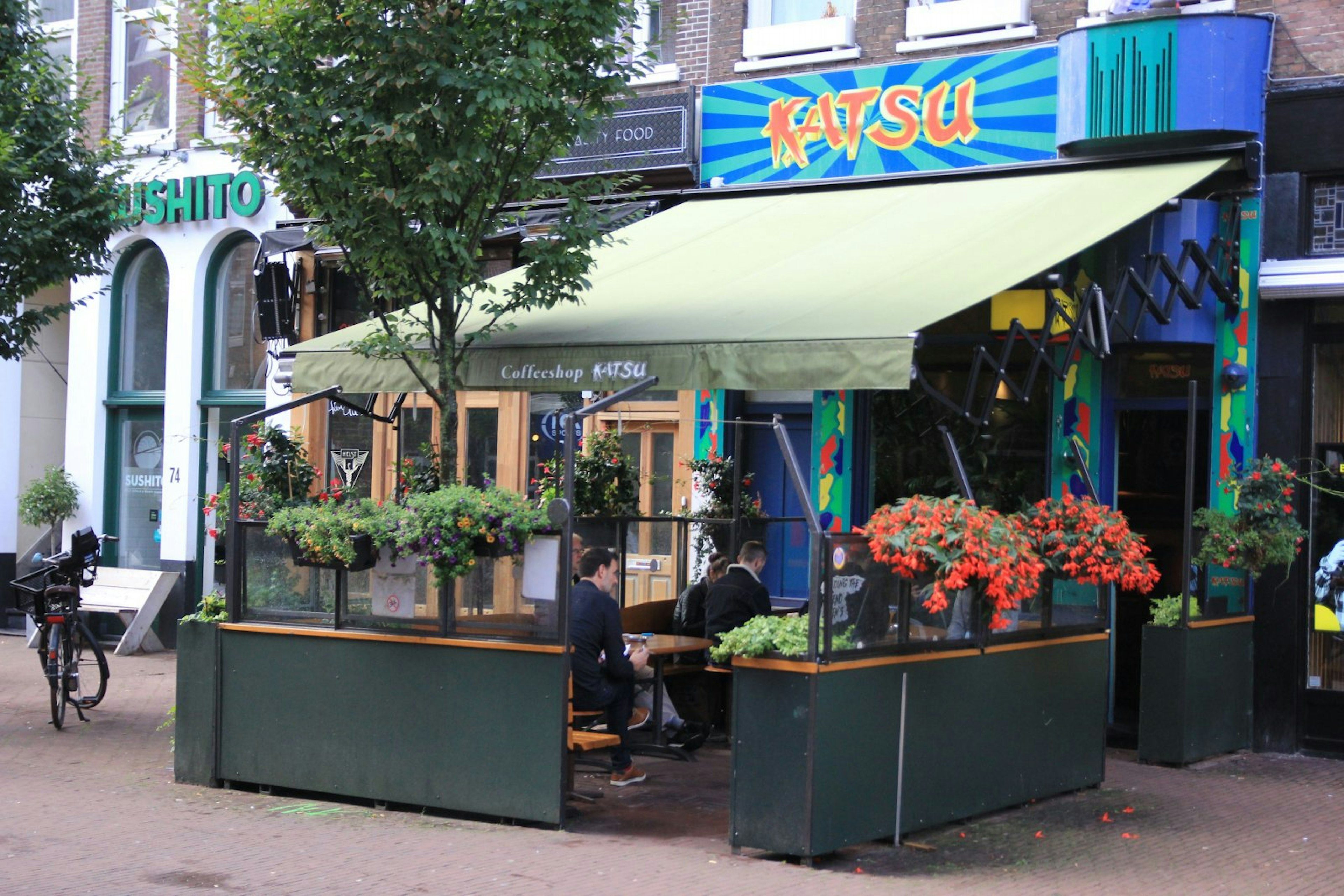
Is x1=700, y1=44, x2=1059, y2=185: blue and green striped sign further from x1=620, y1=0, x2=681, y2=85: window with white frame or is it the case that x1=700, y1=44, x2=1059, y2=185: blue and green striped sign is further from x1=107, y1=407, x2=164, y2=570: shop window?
x1=107, y1=407, x2=164, y2=570: shop window

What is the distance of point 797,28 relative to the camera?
44.8 ft

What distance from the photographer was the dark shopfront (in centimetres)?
1139

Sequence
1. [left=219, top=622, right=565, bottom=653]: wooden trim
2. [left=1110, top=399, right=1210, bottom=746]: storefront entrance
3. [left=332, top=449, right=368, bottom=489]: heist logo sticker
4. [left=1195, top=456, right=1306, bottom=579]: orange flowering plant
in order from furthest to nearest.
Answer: [left=332, top=449, right=368, bottom=489]: heist logo sticker → [left=1110, top=399, right=1210, bottom=746]: storefront entrance → [left=1195, top=456, right=1306, bottom=579]: orange flowering plant → [left=219, top=622, right=565, bottom=653]: wooden trim

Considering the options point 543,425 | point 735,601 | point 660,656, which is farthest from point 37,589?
point 735,601

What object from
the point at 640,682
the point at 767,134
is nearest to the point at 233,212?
the point at 767,134

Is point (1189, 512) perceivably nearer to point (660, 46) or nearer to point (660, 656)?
point (660, 656)

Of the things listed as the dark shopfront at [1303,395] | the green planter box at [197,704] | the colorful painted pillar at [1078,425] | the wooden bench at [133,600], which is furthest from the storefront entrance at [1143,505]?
the wooden bench at [133,600]

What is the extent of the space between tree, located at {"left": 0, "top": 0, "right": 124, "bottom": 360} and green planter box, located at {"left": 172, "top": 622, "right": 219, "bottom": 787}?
425 cm

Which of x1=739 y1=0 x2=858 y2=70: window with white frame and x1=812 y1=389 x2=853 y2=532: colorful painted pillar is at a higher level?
x1=739 y1=0 x2=858 y2=70: window with white frame

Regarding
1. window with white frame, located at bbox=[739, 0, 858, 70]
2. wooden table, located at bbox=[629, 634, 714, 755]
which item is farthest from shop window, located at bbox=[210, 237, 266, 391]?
wooden table, located at bbox=[629, 634, 714, 755]

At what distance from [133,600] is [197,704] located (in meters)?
7.79

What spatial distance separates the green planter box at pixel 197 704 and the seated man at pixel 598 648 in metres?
2.22

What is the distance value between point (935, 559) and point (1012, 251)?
→ 2.74 meters

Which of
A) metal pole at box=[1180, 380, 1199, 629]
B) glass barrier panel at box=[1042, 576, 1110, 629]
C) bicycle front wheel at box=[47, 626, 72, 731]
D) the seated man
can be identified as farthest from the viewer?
bicycle front wheel at box=[47, 626, 72, 731]
